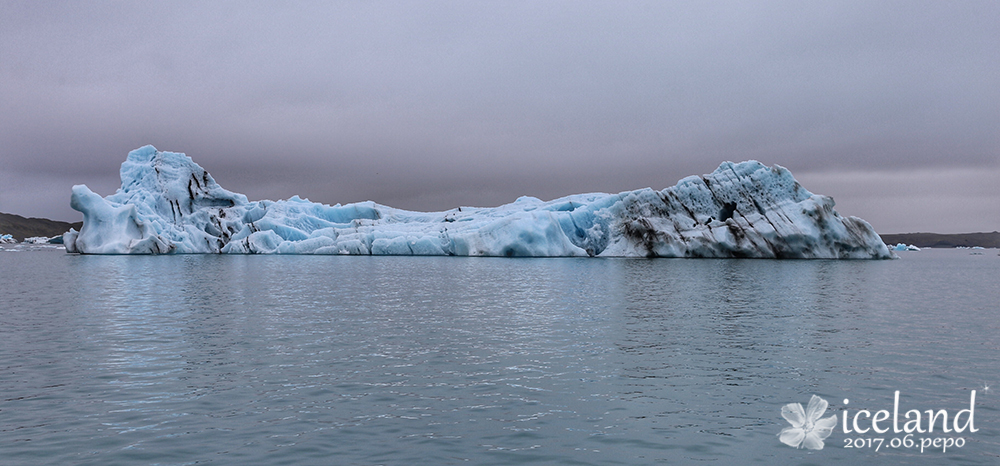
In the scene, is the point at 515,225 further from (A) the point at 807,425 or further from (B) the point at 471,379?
(A) the point at 807,425

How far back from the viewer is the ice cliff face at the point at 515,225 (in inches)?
1821

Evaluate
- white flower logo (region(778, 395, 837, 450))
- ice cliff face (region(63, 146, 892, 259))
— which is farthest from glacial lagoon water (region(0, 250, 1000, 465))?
ice cliff face (region(63, 146, 892, 259))

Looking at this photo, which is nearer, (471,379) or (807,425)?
(807,425)

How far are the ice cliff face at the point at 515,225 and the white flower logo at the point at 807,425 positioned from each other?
135ft

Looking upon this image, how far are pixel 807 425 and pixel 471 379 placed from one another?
4106mm

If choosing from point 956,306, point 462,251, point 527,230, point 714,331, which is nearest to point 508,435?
point 714,331

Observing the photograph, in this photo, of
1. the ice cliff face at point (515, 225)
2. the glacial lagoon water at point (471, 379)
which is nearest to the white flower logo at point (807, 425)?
the glacial lagoon water at point (471, 379)

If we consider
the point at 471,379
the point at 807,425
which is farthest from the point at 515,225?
the point at 807,425

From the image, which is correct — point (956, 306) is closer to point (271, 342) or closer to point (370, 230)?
point (271, 342)

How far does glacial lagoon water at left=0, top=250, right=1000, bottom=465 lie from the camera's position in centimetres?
577

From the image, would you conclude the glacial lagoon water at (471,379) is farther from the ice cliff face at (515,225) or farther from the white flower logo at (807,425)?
the ice cliff face at (515,225)

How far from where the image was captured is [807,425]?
6.67m

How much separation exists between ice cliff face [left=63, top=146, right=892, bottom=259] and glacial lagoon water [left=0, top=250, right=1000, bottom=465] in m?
29.8

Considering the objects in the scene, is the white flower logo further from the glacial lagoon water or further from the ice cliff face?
the ice cliff face
